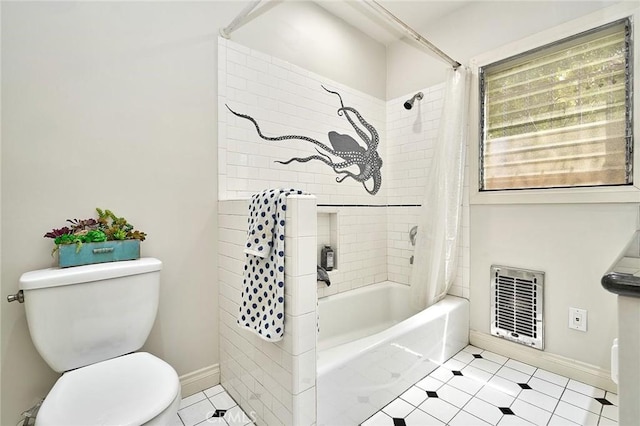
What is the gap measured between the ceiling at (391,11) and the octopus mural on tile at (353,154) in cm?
66

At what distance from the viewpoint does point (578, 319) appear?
1.88 metres

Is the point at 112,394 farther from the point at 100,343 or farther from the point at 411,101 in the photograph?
the point at 411,101

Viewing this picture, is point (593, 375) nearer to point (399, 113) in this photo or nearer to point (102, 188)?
point (399, 113)

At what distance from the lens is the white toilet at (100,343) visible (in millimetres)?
1019

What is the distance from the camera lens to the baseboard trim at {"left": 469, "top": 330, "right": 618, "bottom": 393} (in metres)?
1.80

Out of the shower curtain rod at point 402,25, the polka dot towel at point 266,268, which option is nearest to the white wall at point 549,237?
the shower curtain rod at point 402,25

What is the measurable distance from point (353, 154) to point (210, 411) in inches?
83.3

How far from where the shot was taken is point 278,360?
136 centimetres

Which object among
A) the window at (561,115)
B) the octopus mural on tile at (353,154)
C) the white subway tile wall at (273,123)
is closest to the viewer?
the window at (561,115)

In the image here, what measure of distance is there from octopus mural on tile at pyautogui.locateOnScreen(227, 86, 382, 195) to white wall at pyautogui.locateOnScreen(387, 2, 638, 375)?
756 mm

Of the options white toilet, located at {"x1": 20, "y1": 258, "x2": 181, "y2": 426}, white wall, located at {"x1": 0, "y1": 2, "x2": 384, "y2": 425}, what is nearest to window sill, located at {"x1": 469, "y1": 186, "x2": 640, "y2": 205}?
white wall, located at {"x1": 0, "y1": 2, "x2": 384, "y2": 425}

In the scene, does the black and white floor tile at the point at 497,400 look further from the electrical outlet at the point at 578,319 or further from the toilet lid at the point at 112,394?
the toilet lid at the point at 112,394

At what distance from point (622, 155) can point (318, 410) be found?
219 centimetres

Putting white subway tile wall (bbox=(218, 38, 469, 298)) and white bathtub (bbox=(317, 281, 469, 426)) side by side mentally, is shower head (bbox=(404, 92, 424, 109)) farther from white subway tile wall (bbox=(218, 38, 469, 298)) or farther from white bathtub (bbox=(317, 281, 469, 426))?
white bathtub (bbox=(317, 281, 469, 426))
